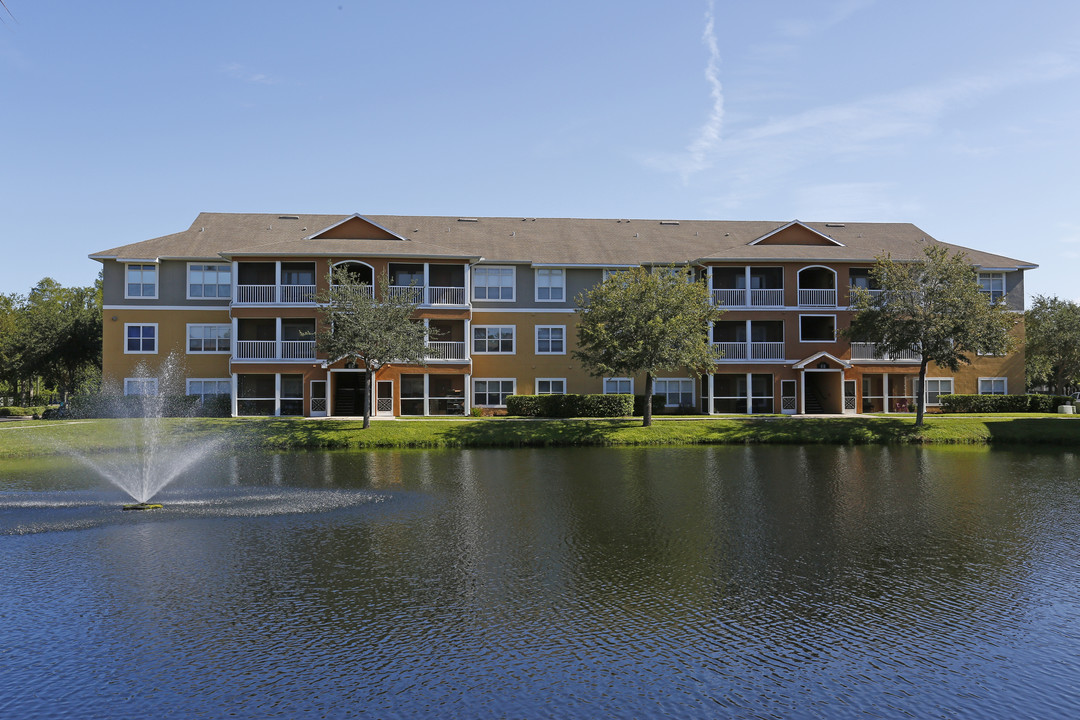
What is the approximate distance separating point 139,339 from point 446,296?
16.4m

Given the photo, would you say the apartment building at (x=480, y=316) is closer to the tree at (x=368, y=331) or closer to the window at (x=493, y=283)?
the window at (x=493, y=283)

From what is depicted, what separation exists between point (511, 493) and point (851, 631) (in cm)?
1056

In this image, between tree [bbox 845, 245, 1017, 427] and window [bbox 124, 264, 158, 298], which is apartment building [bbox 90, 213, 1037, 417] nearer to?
window [bbox 124, 264, 158, 298]

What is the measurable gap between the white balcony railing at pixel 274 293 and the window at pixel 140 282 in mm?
5395

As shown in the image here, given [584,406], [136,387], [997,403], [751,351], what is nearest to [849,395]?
[751,351]

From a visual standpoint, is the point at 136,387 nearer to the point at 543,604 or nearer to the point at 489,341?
the point at 489,341

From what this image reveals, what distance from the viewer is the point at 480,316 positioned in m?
44.4

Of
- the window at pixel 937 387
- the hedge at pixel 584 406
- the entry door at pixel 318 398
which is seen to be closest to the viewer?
the hedge at pixel 584 406

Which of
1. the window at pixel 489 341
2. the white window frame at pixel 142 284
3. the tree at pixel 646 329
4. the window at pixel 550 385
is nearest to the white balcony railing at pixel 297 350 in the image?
the white window frame at pixel 142 284

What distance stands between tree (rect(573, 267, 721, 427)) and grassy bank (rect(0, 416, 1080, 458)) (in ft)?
8.77

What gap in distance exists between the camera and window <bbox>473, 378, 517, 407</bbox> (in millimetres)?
43969

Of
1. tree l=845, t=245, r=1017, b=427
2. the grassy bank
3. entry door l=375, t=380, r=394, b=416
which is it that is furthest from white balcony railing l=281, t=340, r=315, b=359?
tree l=845, t=245, r=1017, b=427

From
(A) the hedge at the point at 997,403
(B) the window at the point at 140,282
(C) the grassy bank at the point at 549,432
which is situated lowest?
(C) the grassy bank at the point at 549,432

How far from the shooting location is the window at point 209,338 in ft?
140
